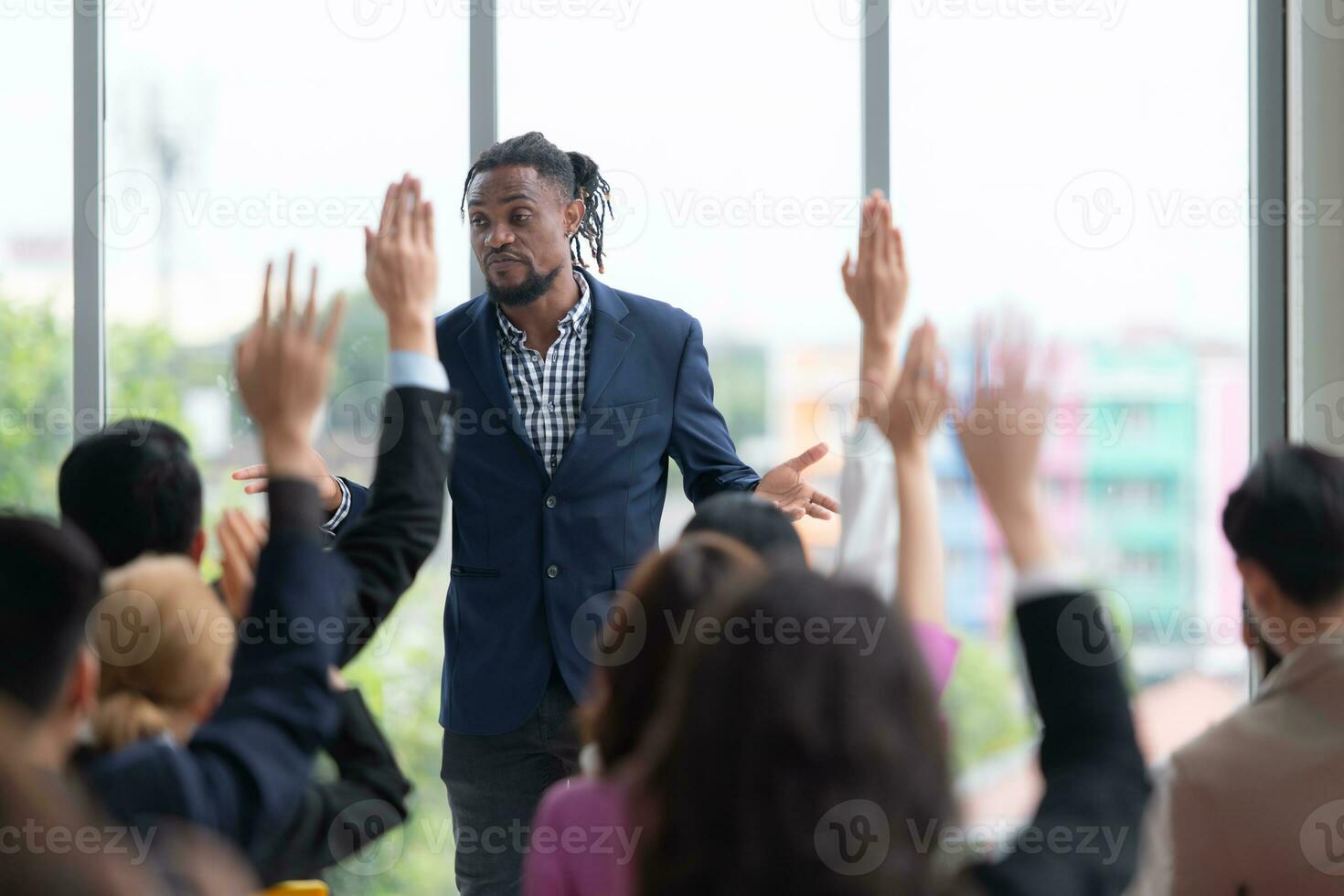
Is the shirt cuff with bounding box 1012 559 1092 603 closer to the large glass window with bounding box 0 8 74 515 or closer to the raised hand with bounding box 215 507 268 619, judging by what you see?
the raised hand with bounding box 215 507 268 619

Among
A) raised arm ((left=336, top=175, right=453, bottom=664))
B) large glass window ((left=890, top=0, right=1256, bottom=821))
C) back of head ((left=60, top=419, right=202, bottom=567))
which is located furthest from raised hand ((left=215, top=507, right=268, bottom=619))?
large glass window ((left=890, top=0, right=1256, bottom=821))

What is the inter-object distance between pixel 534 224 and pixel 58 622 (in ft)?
5.77

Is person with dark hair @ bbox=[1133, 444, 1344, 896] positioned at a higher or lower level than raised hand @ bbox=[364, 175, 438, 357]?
lower

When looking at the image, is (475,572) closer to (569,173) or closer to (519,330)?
(519,330)

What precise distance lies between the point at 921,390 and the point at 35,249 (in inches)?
110

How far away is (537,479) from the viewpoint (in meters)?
2.43

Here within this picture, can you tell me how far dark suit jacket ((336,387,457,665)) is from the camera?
4.22 ft

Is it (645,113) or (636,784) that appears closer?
(636,784)

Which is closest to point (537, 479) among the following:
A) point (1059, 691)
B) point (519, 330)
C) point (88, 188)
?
point (519, 330)

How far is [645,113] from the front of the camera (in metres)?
3.04

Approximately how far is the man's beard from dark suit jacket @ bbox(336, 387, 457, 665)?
1200 millimetres

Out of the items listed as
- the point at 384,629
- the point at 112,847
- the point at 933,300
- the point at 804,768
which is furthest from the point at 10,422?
the point at 804,768

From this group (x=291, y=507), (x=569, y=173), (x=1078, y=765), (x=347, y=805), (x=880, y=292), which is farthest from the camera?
(x=569, y=173)

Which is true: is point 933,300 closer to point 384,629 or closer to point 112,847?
point 384,629
